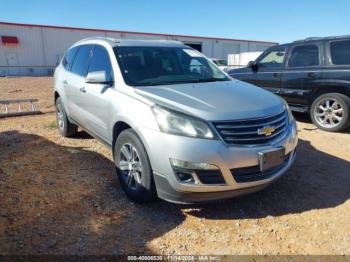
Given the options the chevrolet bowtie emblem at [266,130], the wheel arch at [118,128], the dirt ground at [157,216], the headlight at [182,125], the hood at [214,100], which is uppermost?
the hood at [214,100]

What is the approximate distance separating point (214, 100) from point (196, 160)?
0.75m

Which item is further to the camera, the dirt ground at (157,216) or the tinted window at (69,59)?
the tinted window at (69,59)

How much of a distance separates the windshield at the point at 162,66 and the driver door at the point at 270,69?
3.25m

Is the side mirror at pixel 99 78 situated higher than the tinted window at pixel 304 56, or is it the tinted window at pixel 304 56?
the tinted window at pixel 304 56

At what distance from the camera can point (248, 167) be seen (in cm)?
298

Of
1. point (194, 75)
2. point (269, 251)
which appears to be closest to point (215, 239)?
point (269, 251)

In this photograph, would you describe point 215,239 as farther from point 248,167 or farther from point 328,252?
point 328,252

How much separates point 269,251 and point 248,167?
0.75 m

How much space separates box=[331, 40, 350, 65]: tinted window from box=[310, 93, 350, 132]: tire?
0.65 meters

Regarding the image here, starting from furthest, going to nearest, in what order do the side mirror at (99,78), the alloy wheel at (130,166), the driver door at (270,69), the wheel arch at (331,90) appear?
the driver door at (270,69), the wheel arch at (331,90), the side mirror at (99,78), the alloy wheel at (130,166)

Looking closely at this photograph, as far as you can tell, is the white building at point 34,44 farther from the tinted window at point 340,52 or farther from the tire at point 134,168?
the tire at point 134,168

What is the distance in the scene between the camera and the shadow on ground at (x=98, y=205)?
2.89 meters

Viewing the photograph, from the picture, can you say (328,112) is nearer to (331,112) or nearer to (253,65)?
(331,112)

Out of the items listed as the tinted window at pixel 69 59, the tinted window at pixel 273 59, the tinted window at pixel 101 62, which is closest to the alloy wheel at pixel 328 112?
the tinted window at pixel 273 59
